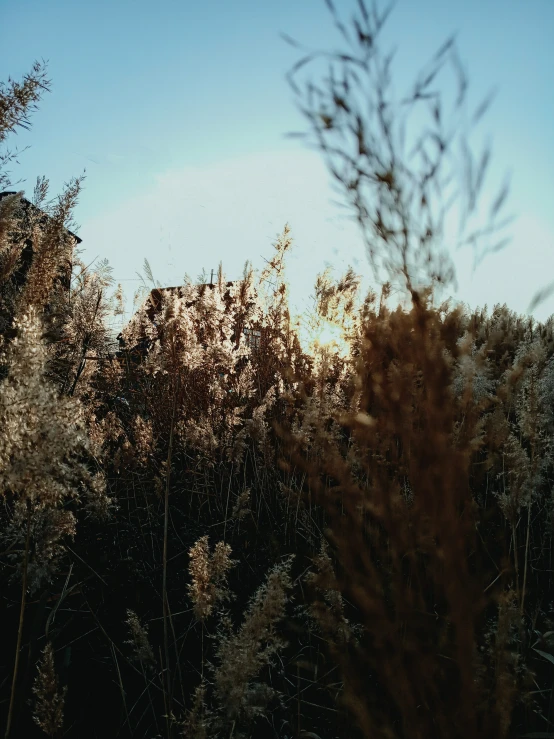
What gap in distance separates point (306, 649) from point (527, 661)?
0.72 m

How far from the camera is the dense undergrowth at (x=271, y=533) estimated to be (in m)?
0.86

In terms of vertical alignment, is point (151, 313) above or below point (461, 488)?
above

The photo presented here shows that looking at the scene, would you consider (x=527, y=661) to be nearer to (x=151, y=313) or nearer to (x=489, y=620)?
(x=489, y=620)

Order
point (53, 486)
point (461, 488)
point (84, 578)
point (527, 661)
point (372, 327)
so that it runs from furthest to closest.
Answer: point (84, 578), point (527, 661), point (53, 486), point (372, 327), point (461, 488)

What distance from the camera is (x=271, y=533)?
2.58m

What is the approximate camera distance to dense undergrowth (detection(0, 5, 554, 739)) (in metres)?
0.86

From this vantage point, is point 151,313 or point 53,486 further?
point 151,313

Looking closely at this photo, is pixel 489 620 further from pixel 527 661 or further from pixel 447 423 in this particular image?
pixel 447 423

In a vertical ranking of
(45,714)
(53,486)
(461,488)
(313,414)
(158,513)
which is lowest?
(45,714)

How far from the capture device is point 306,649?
197 centimetres

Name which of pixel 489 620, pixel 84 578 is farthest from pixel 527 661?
pixel 84 578

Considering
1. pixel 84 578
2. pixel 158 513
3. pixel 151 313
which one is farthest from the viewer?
pixel 151 313

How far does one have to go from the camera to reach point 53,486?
1.17 meters

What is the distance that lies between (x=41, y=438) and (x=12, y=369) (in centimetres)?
17
